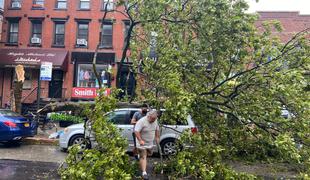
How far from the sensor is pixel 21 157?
9.84 meters

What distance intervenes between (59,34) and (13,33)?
350 centimetres

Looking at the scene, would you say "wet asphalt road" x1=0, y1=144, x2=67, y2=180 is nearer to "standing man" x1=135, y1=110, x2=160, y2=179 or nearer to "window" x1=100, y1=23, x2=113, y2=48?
"standing man" x1=135, y1=110, x2=160, y2=179

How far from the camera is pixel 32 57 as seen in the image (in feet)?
74.6

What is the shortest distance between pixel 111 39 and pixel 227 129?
1713cm

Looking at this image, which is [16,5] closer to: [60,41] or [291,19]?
[60,41]

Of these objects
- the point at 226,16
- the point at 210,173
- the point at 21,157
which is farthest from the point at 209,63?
the point at 21,157

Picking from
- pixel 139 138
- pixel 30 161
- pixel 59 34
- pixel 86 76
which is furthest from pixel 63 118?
pixel 139 138

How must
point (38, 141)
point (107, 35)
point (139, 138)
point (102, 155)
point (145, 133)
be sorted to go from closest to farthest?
point (102, 155)
point (139, 138)
point (145, 133)
point (38, 141)
point (107, 35)

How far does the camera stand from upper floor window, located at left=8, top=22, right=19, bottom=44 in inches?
957

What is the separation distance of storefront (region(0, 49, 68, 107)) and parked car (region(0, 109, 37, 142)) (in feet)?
35.3

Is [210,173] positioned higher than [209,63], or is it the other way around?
[209,63]

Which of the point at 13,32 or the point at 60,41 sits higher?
the point at 13,32

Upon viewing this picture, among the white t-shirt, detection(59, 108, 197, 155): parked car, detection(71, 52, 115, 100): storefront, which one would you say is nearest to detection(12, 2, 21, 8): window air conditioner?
detection(71, 52, 115, 100): storefront

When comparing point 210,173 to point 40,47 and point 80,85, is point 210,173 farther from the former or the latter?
point 40,47
